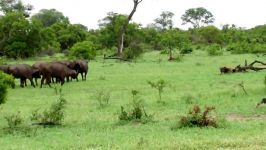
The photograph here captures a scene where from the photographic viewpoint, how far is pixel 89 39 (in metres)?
56.0

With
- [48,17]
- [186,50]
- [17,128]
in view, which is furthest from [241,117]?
[48,17]

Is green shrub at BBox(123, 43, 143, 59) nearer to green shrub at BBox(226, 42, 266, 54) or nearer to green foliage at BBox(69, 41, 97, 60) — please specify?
green foliage at BBox(69, 41, 97, 60)

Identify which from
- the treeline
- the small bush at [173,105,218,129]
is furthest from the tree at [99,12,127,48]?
the small bush at [173,105,218,129]

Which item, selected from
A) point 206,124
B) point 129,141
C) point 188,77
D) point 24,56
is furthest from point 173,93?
point 24,56

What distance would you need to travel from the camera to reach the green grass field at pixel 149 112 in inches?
388

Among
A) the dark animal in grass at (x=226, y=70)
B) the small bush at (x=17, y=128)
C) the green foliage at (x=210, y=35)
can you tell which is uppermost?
the green foliage at (x=210, y=35)

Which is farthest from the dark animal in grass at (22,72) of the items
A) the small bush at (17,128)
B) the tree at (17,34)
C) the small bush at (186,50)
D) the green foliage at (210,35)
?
the green foliage at (210,35)

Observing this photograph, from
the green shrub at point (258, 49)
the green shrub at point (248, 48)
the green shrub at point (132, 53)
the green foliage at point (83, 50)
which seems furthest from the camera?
the green shrub at point (248, 48)

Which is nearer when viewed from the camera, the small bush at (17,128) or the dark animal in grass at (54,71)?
the small bush at (17,128)

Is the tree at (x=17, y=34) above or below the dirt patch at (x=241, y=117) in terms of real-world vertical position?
above

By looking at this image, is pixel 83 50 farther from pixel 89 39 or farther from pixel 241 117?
pixel 241 117

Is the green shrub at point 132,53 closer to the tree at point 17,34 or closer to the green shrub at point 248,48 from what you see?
the tree at point 17,34

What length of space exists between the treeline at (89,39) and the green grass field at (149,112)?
52.7 ft

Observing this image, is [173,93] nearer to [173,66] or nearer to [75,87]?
[75,87]
